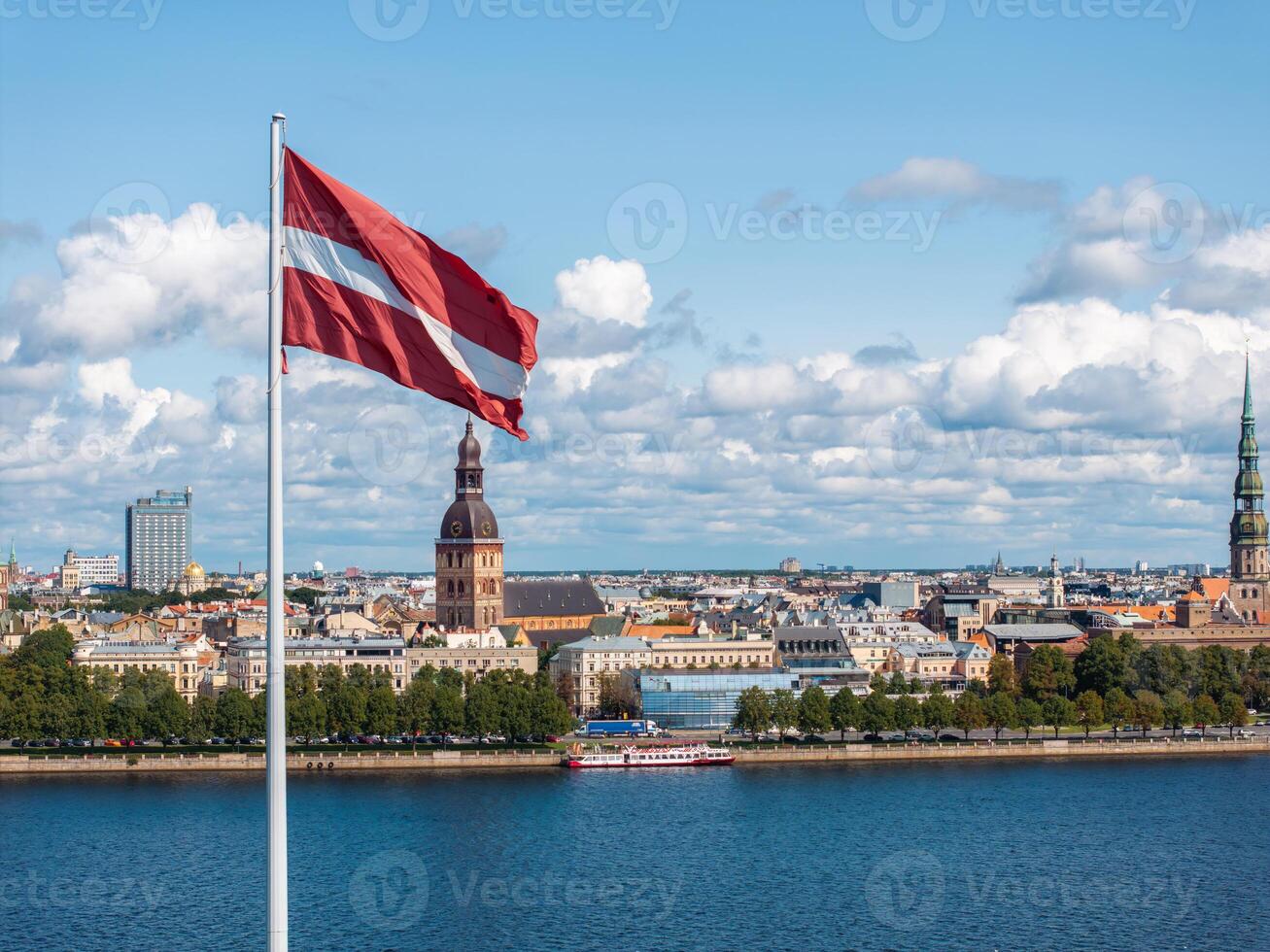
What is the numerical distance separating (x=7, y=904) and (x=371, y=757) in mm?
26578

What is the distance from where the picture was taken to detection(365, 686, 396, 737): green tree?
6234 cm

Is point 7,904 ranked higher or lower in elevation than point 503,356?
lower

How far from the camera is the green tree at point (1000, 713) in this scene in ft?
217

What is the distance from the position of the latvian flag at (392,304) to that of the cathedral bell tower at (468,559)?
71040mm

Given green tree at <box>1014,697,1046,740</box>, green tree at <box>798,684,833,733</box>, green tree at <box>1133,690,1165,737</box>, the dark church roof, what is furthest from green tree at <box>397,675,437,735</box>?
green tree at <box>1133,690,1165,737</box>

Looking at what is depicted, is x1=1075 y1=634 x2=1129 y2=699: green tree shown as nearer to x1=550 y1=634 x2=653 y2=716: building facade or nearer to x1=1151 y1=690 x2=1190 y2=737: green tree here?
x1=1151 y1=690 x2=1190 y2=737: green tree

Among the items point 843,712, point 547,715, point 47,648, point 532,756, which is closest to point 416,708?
point 547,715

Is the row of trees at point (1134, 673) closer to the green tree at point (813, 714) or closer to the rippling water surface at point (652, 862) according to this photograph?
the green tree at point (813, 714)

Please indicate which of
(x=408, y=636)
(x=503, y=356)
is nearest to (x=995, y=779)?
(x=408, y=636)

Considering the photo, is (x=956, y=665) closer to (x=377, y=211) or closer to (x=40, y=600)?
(x=377, y=211)

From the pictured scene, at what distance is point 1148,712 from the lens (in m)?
68.4

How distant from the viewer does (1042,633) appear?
90.1 metres

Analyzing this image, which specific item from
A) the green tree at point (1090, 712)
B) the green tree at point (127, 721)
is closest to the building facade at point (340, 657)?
the green tree at point (127, 721)

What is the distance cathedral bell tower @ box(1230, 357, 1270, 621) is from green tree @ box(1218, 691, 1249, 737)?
35988mm
